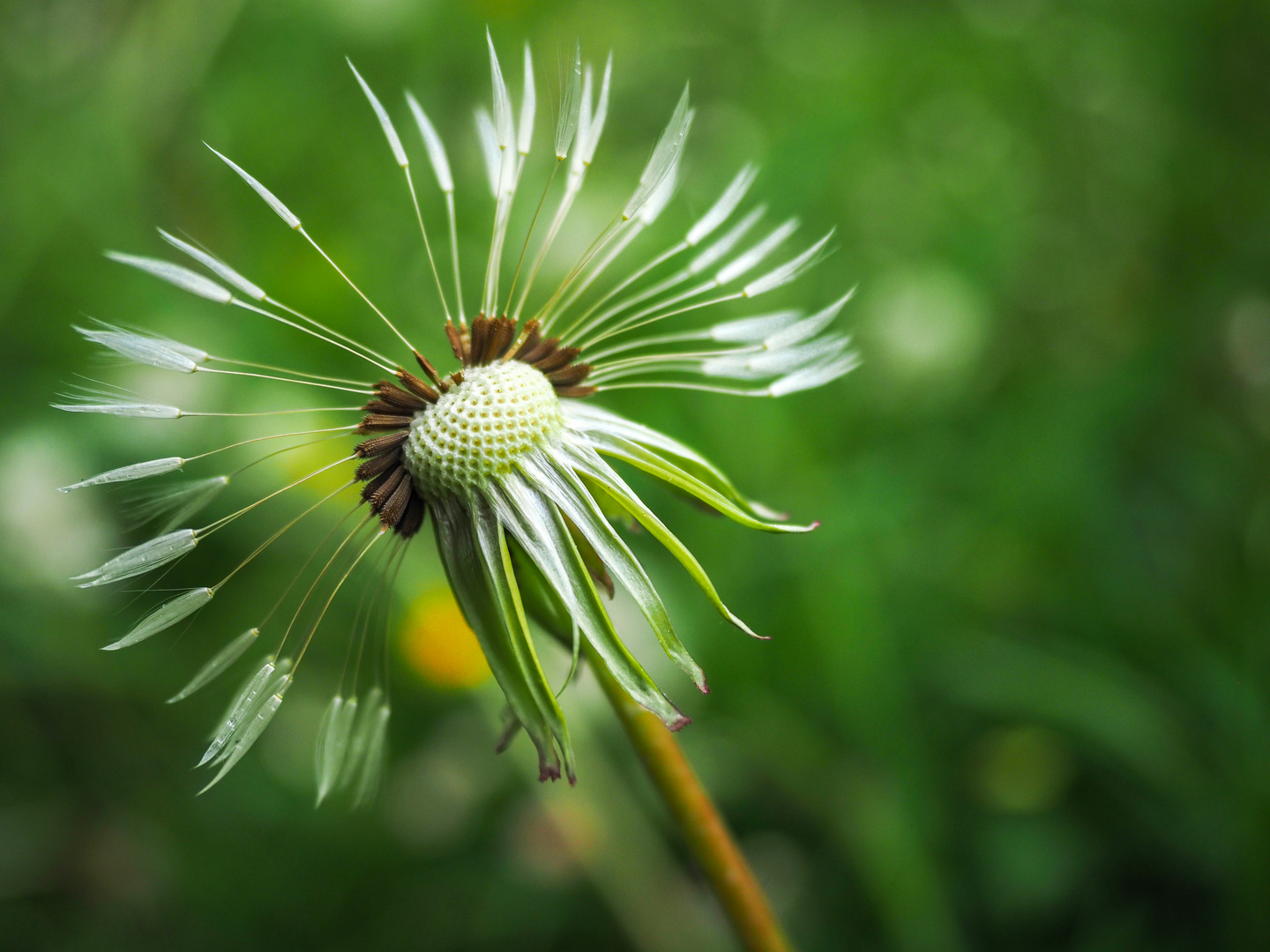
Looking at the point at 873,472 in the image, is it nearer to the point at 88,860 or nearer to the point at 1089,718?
the point at 1089,718

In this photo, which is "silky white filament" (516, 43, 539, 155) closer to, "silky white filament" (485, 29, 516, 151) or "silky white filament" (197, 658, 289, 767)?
"silky white filament" (485, 29, 516, 151)

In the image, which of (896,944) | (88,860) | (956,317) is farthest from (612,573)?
(88,860)

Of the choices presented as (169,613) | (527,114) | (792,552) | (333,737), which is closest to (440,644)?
(792,552)

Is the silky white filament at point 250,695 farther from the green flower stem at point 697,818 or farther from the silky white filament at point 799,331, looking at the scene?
the silky white filament at point 799,331

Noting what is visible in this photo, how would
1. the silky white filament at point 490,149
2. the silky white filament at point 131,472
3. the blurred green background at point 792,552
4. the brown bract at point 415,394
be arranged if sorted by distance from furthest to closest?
1. the blurred green background at point 792,552
2. the silky white filament at point 490,149
3. the brown bract at point 415,394
4. the silky white filament at point 131,472

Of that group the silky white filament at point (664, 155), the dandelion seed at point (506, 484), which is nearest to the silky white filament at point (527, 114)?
the dandelion seed at point (506, 484)

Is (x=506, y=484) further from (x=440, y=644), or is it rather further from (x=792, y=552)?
(x=792, y=552)
